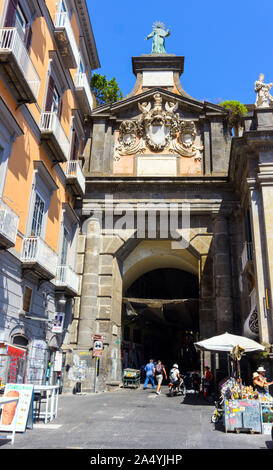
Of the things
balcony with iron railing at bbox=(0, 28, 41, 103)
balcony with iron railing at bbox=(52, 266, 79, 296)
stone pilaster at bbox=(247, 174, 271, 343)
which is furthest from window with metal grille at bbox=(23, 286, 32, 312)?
stone pilaster at bbox=(247, 174, 271, 343)

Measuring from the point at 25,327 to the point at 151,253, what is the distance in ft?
32.9

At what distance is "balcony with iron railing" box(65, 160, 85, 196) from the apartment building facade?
0.04 metres

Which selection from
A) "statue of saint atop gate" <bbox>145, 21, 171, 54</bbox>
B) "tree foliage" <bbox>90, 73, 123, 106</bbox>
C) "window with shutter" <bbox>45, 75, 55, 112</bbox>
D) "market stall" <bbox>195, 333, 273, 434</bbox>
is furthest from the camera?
"tree foliage" <bbox>90, 73, 123, 106</bbox>

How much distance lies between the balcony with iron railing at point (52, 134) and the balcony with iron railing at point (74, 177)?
84.2 inches

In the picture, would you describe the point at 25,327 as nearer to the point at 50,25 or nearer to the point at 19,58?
the point at 19,58

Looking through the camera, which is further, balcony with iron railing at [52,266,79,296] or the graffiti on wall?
the graffiti on wall

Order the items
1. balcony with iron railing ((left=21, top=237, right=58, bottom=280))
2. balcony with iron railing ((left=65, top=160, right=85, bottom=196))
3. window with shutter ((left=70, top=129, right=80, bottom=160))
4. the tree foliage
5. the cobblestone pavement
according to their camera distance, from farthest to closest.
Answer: the tree foliage
window with shutter ((left=70, top=129, right=80, bottom=160))
balcony with iron railing ((left=65, top=160, right=85, bottom=196))
balcony with iron railing ((left=21, top=237, right=58, bottom=280))
the cobblestone pavement

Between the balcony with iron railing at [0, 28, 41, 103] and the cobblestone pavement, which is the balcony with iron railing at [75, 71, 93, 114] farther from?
the cobblestone pavement

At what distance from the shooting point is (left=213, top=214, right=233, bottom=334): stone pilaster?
1752 cm

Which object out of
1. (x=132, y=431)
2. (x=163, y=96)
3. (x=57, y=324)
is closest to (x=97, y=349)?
(x=57, y=324)

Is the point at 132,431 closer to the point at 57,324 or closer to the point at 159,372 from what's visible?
the point at 57,324

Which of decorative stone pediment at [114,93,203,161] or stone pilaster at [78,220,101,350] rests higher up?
decorative stone pediment at [114,93,203,161]

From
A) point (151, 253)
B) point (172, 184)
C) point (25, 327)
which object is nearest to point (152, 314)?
point (151, 253)

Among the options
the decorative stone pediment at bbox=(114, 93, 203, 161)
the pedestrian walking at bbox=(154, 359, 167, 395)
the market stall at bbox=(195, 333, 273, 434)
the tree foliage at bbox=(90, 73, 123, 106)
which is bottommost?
the market stall at bbox=(195, 333, 273, 434)
